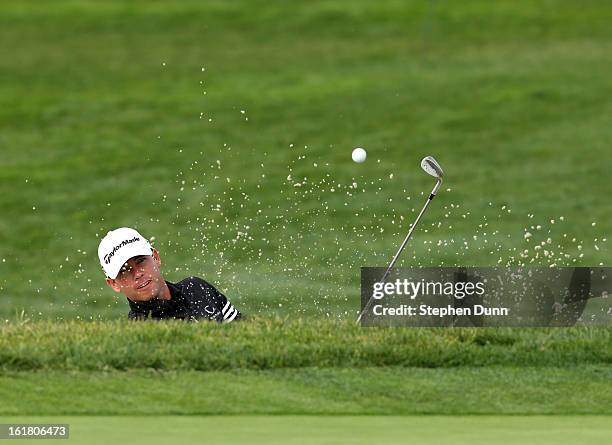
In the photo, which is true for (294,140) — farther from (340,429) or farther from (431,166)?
(340,429)

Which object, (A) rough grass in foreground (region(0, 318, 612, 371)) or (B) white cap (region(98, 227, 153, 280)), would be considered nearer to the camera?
(A) rough grass in foreground (region(0, 318, 612, 371))

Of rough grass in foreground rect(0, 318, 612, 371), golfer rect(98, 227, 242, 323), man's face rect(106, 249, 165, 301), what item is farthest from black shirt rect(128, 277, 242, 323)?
rough grass in foreground rect(0, 318, 612, 371)

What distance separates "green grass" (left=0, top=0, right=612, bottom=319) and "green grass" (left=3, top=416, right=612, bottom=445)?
6.76m

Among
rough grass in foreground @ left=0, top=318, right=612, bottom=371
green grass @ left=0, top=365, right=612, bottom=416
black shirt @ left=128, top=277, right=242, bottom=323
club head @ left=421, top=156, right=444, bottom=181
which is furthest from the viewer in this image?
club head @ left=421, top=156, right=444, bottom=181

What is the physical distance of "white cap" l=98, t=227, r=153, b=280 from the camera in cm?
830

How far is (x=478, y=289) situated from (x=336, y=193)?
10736 millimetres

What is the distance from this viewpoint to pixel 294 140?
21.1 metres

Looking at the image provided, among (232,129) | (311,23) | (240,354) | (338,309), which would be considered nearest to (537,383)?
(240,354)

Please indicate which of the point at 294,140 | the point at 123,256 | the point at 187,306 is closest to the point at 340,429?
the point at 123,256

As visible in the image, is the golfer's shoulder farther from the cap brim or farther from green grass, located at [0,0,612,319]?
green grass, located at [0,0,612,319]

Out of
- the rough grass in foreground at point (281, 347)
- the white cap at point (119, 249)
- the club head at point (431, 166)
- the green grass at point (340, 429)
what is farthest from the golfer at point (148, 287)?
the green grass at point (340, 429)

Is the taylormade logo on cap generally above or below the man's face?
above

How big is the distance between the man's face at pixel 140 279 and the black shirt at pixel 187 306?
121mm

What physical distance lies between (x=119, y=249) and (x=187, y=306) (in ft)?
1.84
